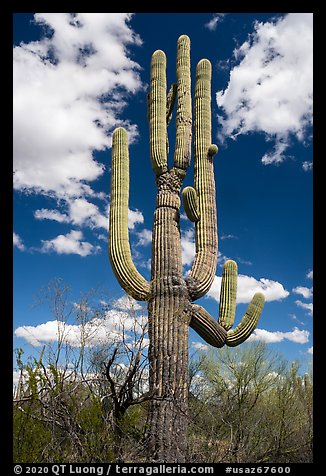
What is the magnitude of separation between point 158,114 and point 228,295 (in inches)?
146

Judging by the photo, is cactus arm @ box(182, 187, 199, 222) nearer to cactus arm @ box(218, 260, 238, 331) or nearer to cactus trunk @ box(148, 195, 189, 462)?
cactus trunk @ box(148, 195, 189, 462)

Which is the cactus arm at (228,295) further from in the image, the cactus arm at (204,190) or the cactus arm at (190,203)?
the cactus arm at (190,203)

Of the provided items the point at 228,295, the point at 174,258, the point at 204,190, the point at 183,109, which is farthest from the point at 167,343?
the point at 183,109

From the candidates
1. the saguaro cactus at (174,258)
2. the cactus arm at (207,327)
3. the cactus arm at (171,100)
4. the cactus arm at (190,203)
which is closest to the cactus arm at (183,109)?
the saguaro cactus at (174,258)

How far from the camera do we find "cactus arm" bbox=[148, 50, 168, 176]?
816 centimetres

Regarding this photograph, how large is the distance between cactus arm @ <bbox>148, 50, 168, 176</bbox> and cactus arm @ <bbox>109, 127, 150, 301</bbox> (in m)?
0.54

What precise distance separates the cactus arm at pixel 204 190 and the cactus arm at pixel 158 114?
0.82 m

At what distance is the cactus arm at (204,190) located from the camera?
7930 millimetres
